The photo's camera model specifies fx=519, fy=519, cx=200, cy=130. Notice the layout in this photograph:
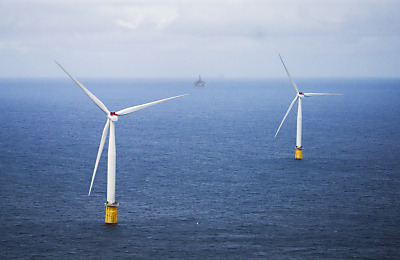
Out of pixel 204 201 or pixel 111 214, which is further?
pixel 204 201

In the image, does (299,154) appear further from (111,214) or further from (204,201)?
(111,214)

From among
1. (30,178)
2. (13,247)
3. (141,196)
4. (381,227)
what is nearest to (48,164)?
(30,178)

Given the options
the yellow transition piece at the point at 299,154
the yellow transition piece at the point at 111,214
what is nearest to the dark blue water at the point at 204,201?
the yellow transition piece at the point at 111,214

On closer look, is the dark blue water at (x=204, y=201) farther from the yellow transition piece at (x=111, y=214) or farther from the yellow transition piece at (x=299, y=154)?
the yellow transition piece at (x=299, y=154)

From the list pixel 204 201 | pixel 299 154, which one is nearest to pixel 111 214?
pixel 204 201

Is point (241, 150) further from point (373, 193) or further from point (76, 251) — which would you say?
point (76, 251)

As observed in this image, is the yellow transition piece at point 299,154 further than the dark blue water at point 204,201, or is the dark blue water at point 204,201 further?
the yellow transition piece at point 299,154

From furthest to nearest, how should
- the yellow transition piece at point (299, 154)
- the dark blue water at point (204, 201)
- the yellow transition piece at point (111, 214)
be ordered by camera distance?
the yellow transition piece at point (299, 154), the yellow transition piece at point (111, 214), the dark blue water at point (204, 201)

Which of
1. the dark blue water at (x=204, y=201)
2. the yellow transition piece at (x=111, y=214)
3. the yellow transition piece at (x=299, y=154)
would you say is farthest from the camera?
the yellow transition piece at (x=299, y=154)

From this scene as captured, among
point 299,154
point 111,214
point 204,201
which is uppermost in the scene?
point 299,154

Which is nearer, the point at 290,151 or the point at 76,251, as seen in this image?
the point at 76,251

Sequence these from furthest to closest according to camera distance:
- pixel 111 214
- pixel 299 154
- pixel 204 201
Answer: pixel 299 154, pixel 204 201, pixel 111 214
